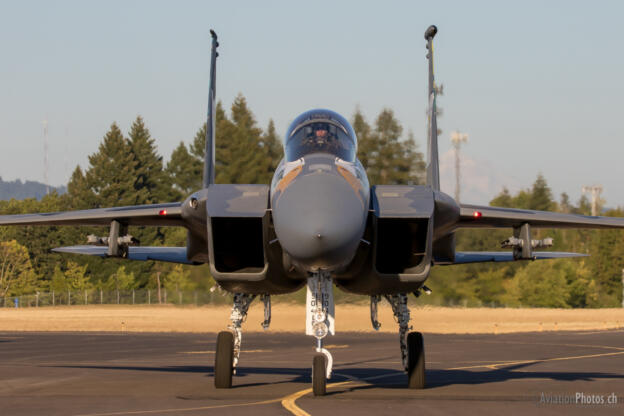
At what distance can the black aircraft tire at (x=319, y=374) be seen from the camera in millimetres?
11579

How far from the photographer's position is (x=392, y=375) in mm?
16812

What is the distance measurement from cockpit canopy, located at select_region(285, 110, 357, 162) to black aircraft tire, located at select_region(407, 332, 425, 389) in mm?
3148

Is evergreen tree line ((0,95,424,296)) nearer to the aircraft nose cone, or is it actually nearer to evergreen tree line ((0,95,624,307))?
evergreen tree line ((0,95,624,307))

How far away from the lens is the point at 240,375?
16.6 meters

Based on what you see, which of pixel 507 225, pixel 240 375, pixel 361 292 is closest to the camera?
pixel 361 292

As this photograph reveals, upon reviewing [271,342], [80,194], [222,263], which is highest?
[80,194]

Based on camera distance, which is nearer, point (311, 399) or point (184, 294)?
point (311, 399)

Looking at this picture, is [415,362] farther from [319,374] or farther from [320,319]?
[320,319]

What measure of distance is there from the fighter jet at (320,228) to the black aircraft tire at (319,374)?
15mm

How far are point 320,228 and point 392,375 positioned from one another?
7.28m

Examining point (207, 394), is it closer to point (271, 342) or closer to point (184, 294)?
point (271, 342)

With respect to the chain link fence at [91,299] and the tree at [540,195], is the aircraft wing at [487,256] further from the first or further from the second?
the tree at [540,195]

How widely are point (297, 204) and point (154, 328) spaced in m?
31.3

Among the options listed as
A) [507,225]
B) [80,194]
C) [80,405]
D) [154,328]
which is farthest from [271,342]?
[80,194]
